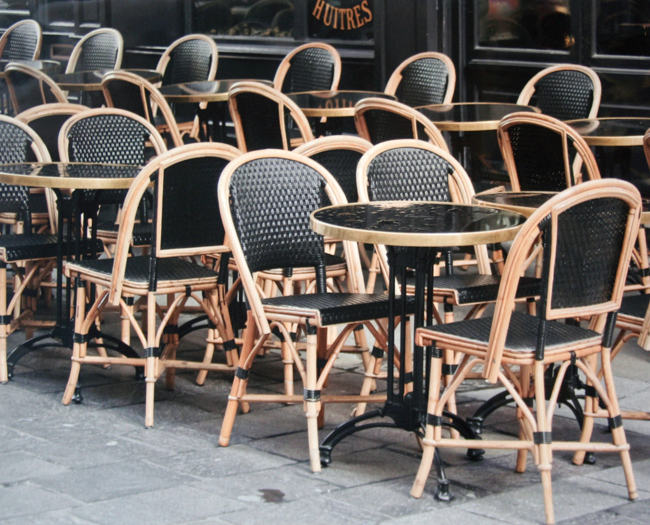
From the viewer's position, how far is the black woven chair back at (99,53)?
28.3 feet

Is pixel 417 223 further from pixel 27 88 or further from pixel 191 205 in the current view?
pixel 27 88

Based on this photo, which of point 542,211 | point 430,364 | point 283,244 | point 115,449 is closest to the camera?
point 542,211

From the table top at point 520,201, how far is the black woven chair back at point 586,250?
1.82 ft

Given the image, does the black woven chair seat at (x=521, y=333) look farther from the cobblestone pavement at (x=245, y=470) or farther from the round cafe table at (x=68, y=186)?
the round cafe table at (x=68, y=186)

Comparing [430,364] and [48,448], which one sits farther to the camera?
[48,448]

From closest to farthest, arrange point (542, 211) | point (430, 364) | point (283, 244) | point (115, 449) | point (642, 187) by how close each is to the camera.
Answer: point (542, 211) < point (430, 364) < point (115, 449) < point (283, 244) < point (642, 187)

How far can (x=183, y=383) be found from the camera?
14.6 ft

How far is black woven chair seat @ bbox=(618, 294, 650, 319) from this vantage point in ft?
11.6

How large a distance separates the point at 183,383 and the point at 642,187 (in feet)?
10.3

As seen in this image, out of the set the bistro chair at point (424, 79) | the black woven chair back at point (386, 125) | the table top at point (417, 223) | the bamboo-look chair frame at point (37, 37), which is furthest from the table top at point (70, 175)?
the bamboo-look chair frame at point (37, 37)

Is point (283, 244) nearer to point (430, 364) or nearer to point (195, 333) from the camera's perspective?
A: point (430, 364)

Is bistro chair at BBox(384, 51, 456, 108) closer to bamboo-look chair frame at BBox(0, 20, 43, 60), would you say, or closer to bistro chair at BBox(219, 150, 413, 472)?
bistro chair at BBox(219, 150, 413, 472)

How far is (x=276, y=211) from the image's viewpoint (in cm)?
382

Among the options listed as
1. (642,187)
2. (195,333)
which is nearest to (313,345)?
(195,333)
